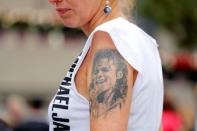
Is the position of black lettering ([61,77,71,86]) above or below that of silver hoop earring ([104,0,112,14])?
below

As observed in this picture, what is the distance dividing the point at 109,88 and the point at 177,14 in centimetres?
2100

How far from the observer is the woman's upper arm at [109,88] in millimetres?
2959

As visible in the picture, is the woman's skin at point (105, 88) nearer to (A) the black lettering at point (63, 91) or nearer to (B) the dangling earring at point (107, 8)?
(A) the black lettering at point (63, 91)

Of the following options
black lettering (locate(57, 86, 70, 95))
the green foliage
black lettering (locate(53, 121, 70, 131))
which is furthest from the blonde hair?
the green foliage

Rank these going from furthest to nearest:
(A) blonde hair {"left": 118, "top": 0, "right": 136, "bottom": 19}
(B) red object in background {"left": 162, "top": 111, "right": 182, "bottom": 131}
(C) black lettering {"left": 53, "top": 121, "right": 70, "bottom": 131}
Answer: (B) red object in background {"left": 162, "top": 111, "right": 182, "bottom": 131} < (A) blonde hair {"left": 118, "top": 0, "right": 136, "bottom": 19} < (C) black lettering {"left": 53, "top": 121, "right": 70, "bottom": 131}

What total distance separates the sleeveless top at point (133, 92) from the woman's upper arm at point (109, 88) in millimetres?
42

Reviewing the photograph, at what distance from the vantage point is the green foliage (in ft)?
77.6

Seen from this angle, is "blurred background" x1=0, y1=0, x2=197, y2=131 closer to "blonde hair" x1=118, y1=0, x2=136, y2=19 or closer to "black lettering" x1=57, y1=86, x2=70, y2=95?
"blonde hair" x1=118, y1=0, x2=136, y2=19

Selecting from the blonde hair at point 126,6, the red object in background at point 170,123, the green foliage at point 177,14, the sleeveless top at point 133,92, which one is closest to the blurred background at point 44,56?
the green foliage at point 177,14

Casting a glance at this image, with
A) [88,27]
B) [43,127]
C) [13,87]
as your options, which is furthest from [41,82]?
[88,27]

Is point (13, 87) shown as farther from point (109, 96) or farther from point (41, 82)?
point (109, 96)

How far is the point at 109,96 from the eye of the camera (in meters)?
2.99

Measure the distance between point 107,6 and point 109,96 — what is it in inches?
16.5

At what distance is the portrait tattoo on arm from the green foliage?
20.6 m
